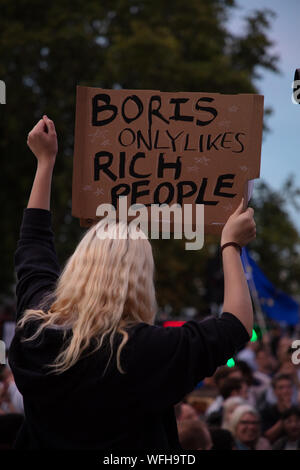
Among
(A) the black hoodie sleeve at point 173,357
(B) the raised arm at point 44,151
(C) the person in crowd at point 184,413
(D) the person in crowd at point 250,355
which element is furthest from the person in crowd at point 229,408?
(D) the person in crowd at point 250,355

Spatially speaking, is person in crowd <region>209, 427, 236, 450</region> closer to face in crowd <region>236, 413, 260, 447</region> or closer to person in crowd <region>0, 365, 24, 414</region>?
face in crowd <region>236, 413, 260, 447</region>

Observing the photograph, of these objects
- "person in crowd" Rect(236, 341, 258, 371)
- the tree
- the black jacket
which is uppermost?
the tree

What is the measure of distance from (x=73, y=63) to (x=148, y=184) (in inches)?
665

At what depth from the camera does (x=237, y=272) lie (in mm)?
2299

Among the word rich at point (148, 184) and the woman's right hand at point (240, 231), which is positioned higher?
the word rich at point (148, 184)

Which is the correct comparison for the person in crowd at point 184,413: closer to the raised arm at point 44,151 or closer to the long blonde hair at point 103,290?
the raised arm at point 44,151

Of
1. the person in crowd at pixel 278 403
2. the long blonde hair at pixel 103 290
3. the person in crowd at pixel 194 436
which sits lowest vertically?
the person in crowd at pixel 278 403

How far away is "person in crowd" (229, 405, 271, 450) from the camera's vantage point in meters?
5.80

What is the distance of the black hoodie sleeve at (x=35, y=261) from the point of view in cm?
248

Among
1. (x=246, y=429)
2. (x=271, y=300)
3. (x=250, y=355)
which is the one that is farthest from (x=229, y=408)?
(x=250, y=355)

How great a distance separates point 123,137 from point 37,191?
468 mm

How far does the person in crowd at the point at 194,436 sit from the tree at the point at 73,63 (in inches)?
559

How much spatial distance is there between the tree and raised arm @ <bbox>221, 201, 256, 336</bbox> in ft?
53.2

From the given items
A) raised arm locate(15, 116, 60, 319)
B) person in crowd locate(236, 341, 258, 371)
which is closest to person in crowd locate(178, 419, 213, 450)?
raised arm locate(15, 116, 60, 319)
